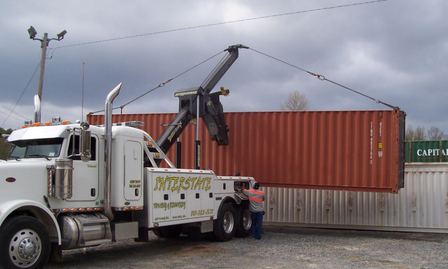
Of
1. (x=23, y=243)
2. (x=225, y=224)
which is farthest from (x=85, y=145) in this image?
(x=225, y=224)

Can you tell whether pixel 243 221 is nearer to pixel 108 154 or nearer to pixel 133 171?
pixel 133 171

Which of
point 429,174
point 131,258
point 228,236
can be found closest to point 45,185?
point 131,258

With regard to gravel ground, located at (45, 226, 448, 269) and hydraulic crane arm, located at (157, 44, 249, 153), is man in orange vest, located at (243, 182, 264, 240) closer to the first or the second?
gravel ground, located at (45, 226, 448, 269)

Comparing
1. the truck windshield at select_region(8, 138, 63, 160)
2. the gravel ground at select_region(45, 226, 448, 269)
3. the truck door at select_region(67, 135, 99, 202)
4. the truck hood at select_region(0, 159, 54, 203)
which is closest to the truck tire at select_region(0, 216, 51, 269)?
the truck hood at select_region(0, 159, 54, 203)

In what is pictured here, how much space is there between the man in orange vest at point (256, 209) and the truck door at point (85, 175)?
199 inches

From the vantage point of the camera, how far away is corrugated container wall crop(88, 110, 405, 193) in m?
12.0

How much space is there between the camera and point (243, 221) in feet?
40.9

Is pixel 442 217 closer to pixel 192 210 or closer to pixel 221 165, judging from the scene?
pixel 221 165

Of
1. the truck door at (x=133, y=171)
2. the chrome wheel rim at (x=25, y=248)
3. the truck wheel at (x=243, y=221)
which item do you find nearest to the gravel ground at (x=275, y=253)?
the truck wheel at (x=243, y=221)

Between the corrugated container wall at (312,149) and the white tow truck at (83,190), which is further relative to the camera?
the corrugated container wall at (312,149)

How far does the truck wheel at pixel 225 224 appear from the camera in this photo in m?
11.2

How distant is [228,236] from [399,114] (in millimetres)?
5551

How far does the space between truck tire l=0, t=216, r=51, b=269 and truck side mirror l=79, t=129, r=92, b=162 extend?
4.54ft

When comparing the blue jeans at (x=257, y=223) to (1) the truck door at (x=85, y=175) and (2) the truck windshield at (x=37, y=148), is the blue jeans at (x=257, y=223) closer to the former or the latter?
(1) the truck door at (x=85, y=175)
